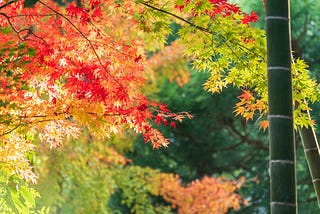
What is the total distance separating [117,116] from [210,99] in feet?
22.0

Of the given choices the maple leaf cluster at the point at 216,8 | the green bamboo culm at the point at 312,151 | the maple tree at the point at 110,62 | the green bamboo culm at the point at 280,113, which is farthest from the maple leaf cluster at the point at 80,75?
the green bamboo culm at the point at 280,113

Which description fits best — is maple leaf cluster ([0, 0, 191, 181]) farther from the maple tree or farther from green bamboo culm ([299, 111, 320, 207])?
green bamboo culm ([299, 111, 320, 207])

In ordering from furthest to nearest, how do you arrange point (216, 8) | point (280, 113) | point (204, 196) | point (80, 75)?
point (204, 196), point (80, 75), point (216, 8), point (280, 113)

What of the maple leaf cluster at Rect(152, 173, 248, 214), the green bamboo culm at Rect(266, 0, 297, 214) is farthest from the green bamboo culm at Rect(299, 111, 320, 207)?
the maple leaf cluster at Rect(152, 173, 248, 214)

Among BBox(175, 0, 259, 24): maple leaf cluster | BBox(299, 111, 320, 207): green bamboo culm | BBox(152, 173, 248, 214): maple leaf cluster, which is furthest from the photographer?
BBox(152, 173, 248, 214): maple leaf cluster

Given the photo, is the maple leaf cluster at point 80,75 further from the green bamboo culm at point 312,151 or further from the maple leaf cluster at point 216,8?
the green bamboo culm at point 312,151

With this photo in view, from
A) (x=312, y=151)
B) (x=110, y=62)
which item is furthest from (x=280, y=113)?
(x=110, y=62)

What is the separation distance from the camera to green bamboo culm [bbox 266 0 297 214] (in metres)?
3.74

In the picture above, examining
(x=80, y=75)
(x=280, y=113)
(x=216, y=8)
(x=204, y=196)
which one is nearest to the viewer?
(x=280, y=113)

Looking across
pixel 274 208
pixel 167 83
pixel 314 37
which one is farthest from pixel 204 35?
pixel 167 83

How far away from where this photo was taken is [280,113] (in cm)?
380

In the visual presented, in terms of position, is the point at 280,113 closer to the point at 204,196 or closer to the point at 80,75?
the point at 80,75

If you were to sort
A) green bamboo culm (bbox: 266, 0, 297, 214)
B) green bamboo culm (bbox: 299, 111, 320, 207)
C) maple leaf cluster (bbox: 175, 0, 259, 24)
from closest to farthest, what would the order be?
green bamboo culm (bbox: 266, 0, 297, 214)
maple leaf cluster (bbox: 175, 0, 259, 24)
green bamboo culm (bbox: 299, 111, 320, 207)

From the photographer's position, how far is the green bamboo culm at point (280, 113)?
3.74m
